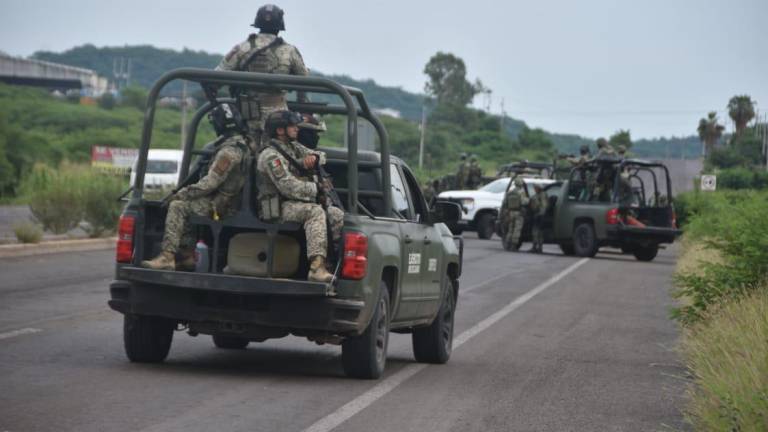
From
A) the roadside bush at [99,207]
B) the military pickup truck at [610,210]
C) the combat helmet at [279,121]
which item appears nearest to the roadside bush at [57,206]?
the roadside bush at [99,207]

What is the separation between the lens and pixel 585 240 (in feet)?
111

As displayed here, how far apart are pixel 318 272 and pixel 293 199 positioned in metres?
0.59

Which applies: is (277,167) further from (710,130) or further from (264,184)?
(710,130)

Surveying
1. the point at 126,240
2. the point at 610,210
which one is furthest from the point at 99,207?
the point at 126,240

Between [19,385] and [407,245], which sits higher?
[407,245]

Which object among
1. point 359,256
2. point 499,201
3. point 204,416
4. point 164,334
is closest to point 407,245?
point 359,256

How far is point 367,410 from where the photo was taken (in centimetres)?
931

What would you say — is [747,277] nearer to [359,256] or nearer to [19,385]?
[359,256]

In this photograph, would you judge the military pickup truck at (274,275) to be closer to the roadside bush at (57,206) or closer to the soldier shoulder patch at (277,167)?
the soldier shoulder patch at (277,167)

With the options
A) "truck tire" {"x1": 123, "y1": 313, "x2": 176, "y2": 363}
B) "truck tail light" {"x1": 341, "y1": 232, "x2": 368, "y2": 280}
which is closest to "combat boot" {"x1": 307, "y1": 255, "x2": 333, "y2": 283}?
"truck tail light" {"x1": 341, "y1": 232, "x2": 368, "y2": 280}

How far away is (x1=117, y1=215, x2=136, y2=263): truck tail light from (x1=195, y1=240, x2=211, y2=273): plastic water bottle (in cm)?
48

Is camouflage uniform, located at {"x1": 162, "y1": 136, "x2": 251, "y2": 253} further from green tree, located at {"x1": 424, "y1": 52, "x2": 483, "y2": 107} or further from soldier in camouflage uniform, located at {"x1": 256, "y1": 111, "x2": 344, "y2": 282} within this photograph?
green tree, located at {"x1": 424, "y1": 52, "x2": 483, "y2": 107}

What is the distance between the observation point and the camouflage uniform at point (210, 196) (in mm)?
10586

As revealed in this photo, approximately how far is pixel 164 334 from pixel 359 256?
5.73 feet
